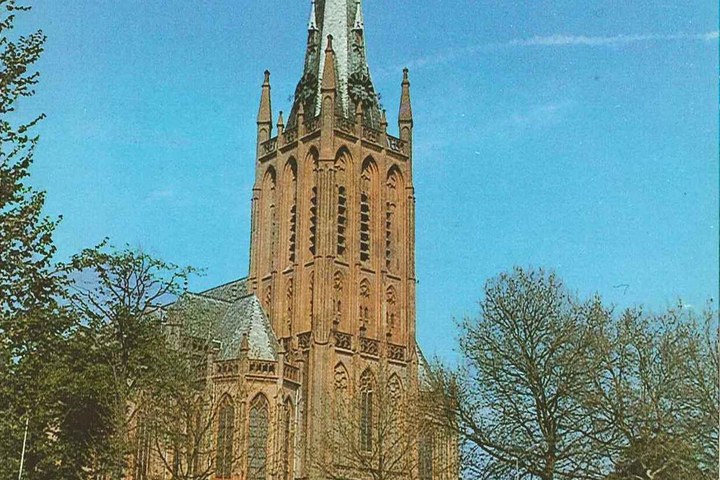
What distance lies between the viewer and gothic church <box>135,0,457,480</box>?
173ft

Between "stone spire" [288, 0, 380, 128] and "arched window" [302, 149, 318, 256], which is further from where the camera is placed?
"stone spire" [288, 0, 380, 128]

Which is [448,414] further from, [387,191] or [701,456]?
[387,191]

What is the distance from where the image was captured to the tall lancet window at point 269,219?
62344mm

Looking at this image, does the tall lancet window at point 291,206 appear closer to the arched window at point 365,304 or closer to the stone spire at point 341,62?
the stone spire at point 341,62

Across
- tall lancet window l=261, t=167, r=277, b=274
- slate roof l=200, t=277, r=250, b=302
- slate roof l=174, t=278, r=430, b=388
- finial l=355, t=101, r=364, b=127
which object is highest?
finial l=355, t=101, r=364, b=127

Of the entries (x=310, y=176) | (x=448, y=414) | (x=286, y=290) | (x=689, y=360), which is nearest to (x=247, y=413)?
(x=286, y=290)

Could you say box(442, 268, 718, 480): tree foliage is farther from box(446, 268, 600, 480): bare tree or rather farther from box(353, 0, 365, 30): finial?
box(353, 0, 365, 30): finial

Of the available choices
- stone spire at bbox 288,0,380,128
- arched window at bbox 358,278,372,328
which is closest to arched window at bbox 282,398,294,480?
arched window at bbox 358,278,372,328

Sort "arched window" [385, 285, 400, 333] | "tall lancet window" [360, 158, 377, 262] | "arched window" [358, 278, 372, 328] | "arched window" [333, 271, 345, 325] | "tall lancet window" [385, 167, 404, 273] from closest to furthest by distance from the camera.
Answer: "arched window" [333, 271, 345, 325] < "arched window" [358, 278, 372, 328] < "arched window" [385, 285, 400, 333] < "tall lancet window" [360, 158, 377, 262] < "tall lancet window" [385, 167, 404, 273]

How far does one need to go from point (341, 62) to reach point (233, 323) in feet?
58.1

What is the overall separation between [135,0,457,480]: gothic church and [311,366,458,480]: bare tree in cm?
29

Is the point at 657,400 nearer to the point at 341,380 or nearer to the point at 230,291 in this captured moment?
the point at 341,380

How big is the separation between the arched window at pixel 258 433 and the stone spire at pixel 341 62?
19120 mm

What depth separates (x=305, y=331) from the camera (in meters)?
57.9
